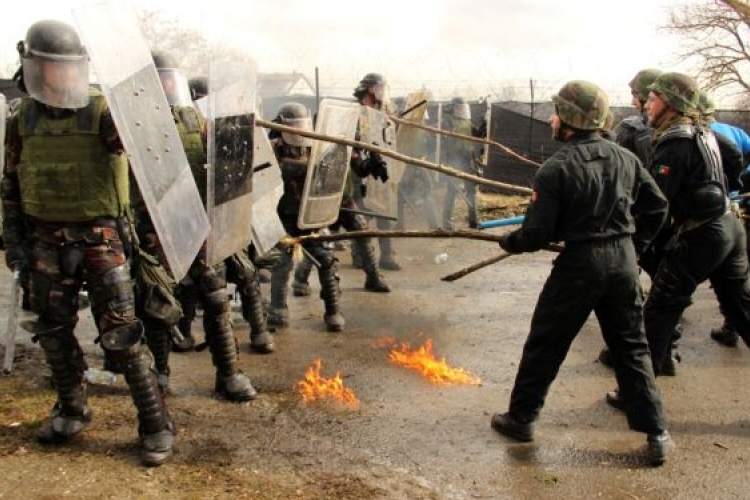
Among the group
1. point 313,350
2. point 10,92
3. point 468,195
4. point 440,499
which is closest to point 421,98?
point 468,195

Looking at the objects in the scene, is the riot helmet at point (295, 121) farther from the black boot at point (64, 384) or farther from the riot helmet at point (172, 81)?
the black boot at point (64, 384)

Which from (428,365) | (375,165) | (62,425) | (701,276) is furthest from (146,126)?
(375,165)

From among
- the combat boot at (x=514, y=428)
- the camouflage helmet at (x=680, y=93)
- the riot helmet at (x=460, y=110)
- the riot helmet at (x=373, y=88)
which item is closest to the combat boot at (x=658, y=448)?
the combat boot at (x=514, y=428)

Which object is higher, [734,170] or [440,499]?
[734,170]

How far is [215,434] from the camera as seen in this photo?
3.78 m

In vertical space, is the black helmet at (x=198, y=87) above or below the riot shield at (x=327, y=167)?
above

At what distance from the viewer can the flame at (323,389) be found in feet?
14.1

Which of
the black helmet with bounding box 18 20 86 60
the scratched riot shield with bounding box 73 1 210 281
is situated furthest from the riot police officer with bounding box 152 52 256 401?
the black helmet with bounding box 18 20 86 60

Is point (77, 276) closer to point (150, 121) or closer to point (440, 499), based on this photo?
point (150, 121)

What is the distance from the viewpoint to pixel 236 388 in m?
4.22

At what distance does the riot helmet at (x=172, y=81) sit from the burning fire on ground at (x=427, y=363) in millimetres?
2293

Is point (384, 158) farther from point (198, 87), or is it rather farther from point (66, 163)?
point (66, 163)

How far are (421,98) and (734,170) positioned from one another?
4673mm

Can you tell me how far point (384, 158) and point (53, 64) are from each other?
4443 millimetres
